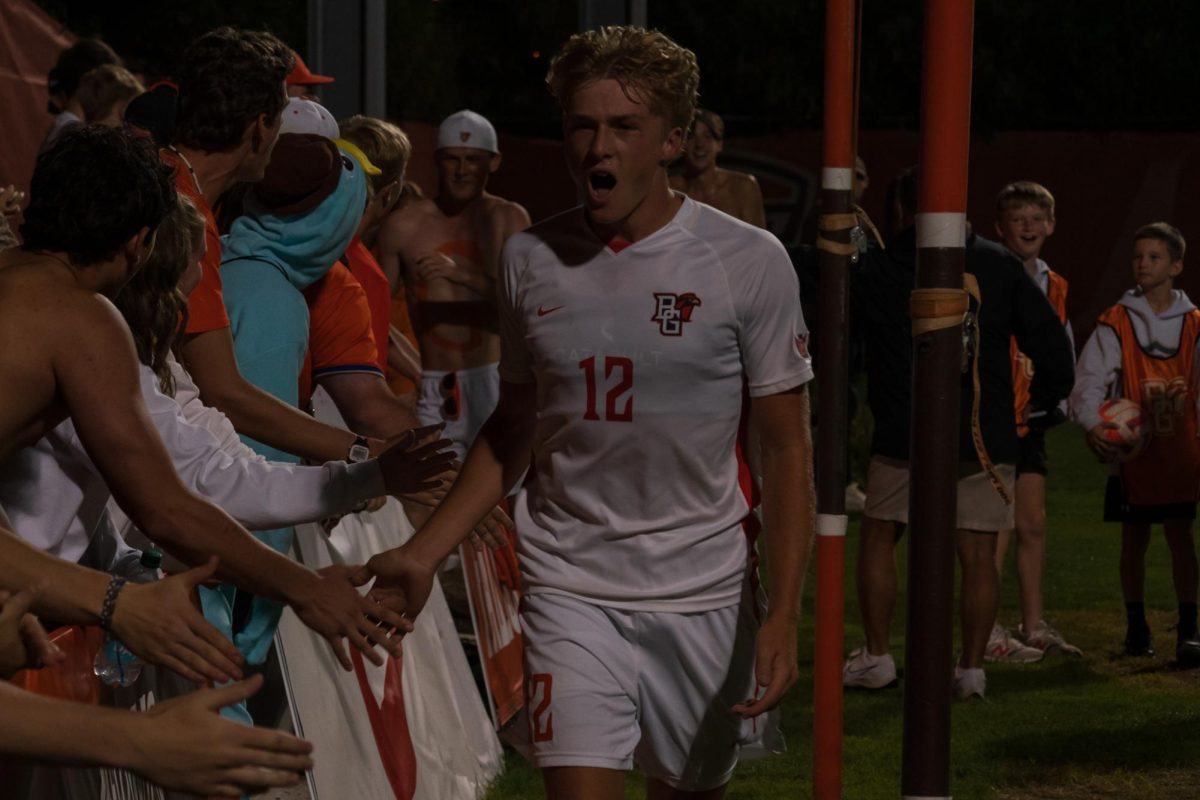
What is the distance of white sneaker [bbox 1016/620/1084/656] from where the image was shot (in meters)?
10.5

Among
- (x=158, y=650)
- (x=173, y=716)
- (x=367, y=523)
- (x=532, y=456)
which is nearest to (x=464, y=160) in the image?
(x=367, y=523)

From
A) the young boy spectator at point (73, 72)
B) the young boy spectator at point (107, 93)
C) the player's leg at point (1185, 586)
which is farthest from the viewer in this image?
the player's leg at point (1185, 586)

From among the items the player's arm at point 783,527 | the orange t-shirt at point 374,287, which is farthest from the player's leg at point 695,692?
the orange t-shirt at point 374,287

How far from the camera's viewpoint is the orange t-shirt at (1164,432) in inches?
409

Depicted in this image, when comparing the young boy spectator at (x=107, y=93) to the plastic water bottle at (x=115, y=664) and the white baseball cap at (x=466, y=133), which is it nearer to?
the white baseball cap at (x=466, y=133)

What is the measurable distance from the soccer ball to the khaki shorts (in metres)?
1.15

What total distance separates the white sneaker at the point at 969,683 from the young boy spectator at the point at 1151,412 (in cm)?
146

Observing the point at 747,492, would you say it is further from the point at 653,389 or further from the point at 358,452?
the point at 358,452

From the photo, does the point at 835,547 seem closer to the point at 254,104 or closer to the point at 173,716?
the point at 254,104

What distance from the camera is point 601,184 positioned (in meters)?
4.71

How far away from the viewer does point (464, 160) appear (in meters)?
10.4

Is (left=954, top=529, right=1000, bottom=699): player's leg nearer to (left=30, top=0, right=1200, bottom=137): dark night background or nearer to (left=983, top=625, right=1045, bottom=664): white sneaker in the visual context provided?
(left=983, top=625, right=1045, bottom=664): white sneaker

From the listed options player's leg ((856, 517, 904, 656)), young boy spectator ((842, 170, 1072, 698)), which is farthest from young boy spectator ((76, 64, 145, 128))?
player's leg ((856, 517, 904, 656))

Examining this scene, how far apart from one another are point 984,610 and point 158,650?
6.25 metres
